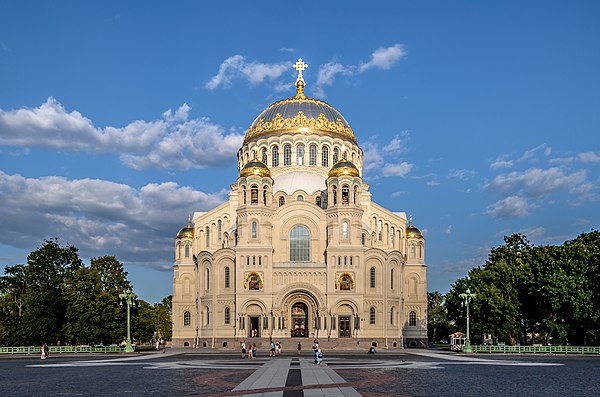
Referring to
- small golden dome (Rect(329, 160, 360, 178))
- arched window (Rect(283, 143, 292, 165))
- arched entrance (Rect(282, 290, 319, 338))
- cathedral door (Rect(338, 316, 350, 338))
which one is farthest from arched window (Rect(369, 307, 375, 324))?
arched window (Rect(283, 143, 292, 165))

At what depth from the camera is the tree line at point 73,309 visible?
62844mm

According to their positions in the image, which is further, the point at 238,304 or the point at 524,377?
the point at 238,304

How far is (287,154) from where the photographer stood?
84000 millimetres

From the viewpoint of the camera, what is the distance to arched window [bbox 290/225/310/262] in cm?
7400

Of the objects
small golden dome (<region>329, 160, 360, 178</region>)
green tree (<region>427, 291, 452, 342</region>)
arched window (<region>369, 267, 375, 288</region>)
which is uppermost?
small golden dome (<region>329, 160, 360, 178</region>)

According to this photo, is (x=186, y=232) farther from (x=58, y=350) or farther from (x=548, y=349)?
(x=548, y=349)

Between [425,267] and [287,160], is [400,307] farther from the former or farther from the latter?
[287,160]

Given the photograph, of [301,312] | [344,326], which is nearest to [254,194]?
[301,312]

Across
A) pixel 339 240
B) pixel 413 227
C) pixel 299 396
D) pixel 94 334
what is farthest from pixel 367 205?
pixel 299 396

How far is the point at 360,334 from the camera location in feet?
230

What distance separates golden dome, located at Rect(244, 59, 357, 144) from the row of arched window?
189 centimetres

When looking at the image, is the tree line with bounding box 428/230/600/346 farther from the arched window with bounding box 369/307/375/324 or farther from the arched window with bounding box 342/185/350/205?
the arched window with bounding box 342/185/350/205

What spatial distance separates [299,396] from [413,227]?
64.9m

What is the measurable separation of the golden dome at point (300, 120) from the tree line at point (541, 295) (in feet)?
91.6
